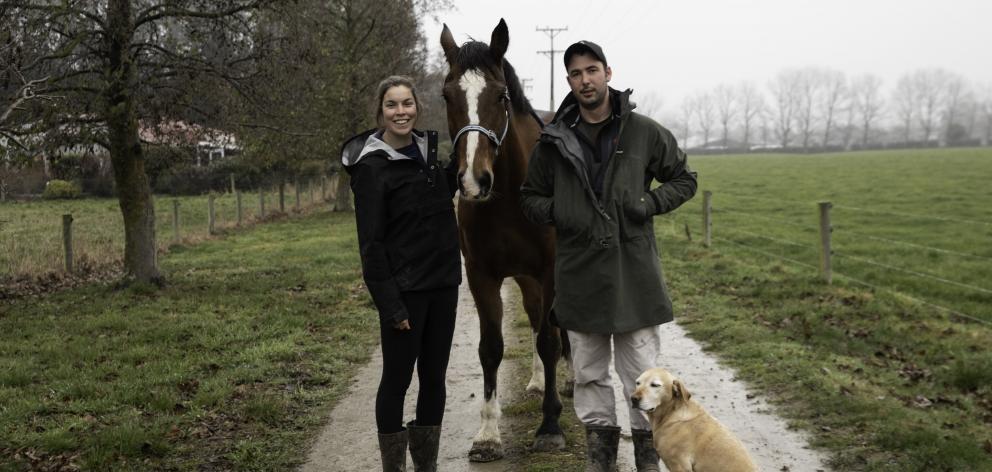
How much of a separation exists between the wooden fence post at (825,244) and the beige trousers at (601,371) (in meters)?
7.50

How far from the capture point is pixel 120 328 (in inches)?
328

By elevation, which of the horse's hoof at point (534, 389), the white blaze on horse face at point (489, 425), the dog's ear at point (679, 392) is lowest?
the horse's hoof at point (534, 389)

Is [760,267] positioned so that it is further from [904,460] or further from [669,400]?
[669,400]

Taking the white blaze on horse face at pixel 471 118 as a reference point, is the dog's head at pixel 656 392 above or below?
below

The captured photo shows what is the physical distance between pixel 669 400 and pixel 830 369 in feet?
11.1

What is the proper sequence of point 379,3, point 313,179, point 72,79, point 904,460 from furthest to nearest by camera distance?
point 313,179
point 379,3
point 72,79
point 904,460

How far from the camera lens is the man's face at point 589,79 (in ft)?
11.6

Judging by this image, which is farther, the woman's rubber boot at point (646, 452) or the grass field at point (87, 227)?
the grass field at point (87, 227)

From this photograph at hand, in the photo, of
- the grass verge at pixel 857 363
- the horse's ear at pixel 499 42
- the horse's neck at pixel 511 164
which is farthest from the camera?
the grass verge at pixel 857 363

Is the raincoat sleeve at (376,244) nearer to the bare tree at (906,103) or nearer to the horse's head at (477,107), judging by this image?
the horse's head at (477,107)

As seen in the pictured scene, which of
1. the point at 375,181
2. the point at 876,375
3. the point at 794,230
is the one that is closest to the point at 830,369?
the point at 876,375

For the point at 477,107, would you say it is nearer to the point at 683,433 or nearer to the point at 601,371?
the point at 601,371

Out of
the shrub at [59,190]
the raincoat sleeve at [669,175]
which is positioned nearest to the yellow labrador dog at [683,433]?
the raincoat sleeve at [669,175]

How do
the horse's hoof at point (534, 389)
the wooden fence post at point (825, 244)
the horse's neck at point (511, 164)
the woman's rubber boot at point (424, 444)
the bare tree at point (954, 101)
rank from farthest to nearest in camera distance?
the bare tree at point (954, 101) < the wooden fence post at point (825, 244) < the horse's hoof at point (534, 389) < the horse's neck at point (511, 164) < the woman's rubber boot at point (424, 444)
